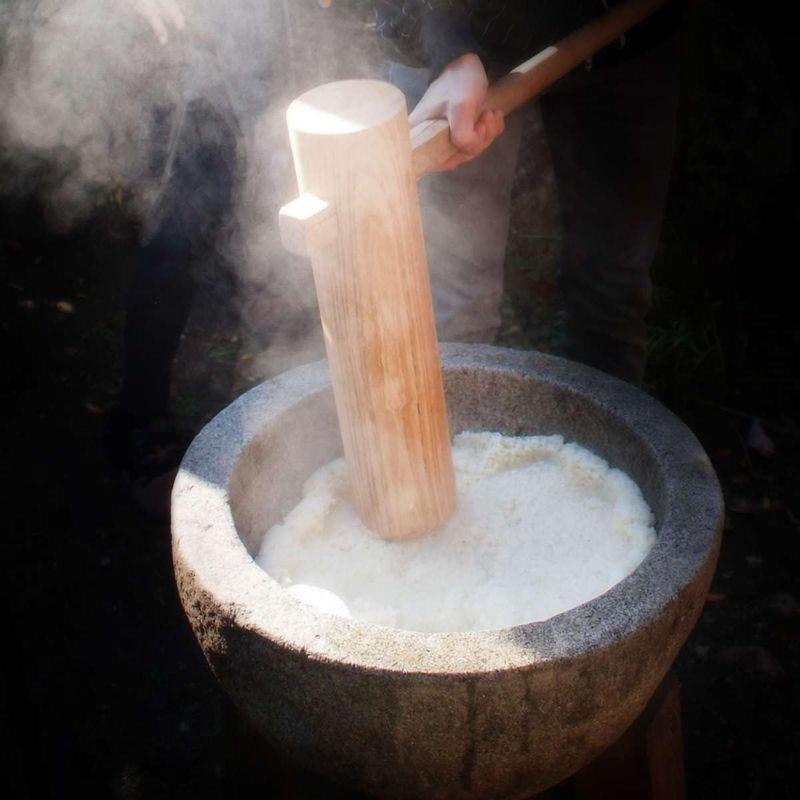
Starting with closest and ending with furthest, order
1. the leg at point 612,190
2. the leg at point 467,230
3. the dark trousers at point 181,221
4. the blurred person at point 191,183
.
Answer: the leg at point 612,190 → the leg at point 467,230 → the blurred person at point 191,183 → the dark trousers at point 181,221

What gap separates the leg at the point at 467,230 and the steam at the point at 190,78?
0.44 meters

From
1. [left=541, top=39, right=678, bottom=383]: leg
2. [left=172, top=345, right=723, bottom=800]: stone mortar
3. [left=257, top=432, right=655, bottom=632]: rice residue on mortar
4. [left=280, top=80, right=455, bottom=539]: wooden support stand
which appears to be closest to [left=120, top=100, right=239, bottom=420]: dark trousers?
[left=541, top=39, right=678, bottom=383]: leg

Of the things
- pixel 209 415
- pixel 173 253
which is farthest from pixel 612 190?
pixel 209 415

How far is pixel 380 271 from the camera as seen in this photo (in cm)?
168

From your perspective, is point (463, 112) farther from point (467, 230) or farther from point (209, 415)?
point (209, 415)

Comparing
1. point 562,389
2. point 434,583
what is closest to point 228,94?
point 562,389

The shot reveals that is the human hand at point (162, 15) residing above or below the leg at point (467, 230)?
above

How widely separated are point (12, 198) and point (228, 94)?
216 centimetres

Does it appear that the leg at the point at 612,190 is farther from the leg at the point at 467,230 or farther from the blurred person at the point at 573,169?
the leg at the point at 467,230

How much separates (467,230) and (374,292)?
1.18m

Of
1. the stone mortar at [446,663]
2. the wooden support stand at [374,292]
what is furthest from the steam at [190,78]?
the stone mortar at [446,663]

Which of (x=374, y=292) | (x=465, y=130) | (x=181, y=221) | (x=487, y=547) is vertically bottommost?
(x=487, y=547)

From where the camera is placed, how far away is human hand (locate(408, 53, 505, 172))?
1911 mm

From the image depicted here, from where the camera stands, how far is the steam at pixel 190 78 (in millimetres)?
2902
